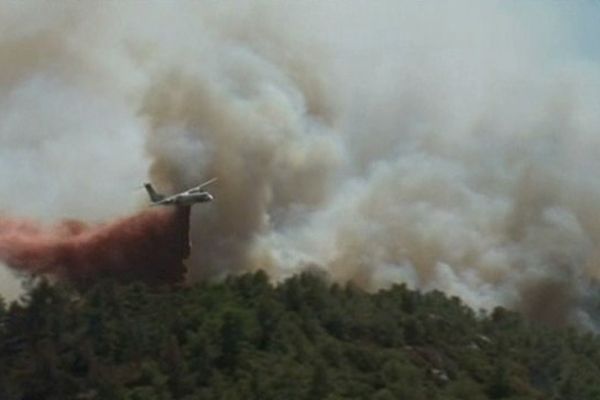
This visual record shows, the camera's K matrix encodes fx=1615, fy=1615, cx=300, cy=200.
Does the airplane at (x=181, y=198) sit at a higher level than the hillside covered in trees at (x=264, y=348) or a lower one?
higher

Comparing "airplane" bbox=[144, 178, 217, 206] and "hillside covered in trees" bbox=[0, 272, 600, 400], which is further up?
"airplane" bbox=[144, 178, 217, 206]

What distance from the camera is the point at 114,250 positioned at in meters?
102

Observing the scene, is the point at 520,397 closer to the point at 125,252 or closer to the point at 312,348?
the point at 312,348

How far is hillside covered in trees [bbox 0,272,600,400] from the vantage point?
81875 mm

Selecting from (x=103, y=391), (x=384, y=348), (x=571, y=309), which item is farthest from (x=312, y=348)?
(x=571, y=309)

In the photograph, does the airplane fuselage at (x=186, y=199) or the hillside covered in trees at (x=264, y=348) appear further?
the airplane fuselage at (x=186, y=199)

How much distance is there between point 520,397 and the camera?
9025 centimetres

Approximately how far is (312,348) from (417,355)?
8.16m

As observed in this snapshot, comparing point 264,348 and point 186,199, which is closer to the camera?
point 264,348

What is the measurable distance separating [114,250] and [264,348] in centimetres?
1568

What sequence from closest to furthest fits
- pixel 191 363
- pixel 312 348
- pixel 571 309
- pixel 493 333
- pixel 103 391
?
pixel 103 391 < pixel 191 363 < pixel 312 348 < pixel 493 333 < pixel 571 309

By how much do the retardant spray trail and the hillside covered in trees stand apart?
2.41m

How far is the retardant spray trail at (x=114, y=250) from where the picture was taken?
99500mm

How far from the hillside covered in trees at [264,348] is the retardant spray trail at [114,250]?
2.41m
